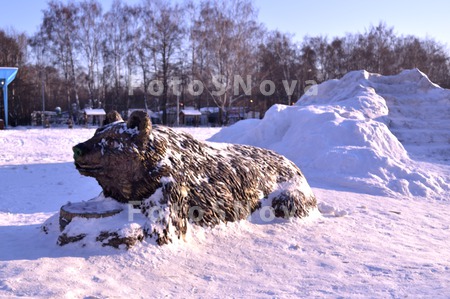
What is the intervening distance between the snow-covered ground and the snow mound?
0.04 m

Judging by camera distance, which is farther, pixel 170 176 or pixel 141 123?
pixel 170 176

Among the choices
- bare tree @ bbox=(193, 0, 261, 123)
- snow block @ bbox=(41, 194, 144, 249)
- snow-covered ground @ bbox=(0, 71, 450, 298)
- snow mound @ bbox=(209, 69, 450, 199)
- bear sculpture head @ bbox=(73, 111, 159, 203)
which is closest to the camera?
snow-covered ground @ bbox=(0, 71, 450, 298)

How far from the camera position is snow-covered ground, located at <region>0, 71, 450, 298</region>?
3318mm

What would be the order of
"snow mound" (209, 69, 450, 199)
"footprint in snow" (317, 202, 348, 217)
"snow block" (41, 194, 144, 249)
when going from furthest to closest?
1. "snow mound" (209, 69, 450, 199)
2. "footprint in snow" (317, 202, 348, 217)
3. "snow block" (41, 194, 144, 249)

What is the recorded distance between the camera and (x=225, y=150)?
16.9 ft

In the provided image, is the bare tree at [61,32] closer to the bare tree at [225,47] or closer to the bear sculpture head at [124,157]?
the bare tree at [225,47]

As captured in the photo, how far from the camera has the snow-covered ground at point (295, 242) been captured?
332 centimetres

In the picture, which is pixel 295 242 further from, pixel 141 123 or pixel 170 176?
pixel 141 123

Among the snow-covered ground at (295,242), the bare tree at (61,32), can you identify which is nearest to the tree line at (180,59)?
the bare tree at (61,32)

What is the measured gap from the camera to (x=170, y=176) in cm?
408

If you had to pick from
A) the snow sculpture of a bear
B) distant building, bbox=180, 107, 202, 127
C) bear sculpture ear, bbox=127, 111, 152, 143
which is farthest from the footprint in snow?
distant building, bbox=180, 107, 202, 127

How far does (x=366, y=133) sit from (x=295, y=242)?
6.42 meters

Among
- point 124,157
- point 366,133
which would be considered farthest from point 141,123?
point 366,133

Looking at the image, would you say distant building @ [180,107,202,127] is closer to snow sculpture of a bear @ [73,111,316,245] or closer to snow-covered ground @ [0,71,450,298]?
snow-covered ground @ [0,71,450,298]
